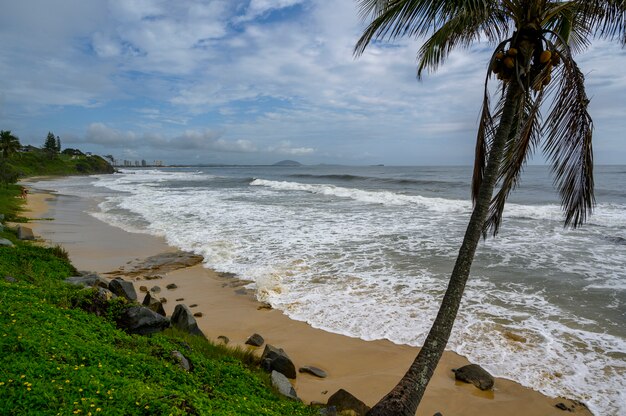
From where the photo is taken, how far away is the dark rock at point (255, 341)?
6938 millimetres

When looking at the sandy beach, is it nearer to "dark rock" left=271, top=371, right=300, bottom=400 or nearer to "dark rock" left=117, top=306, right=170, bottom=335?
"dark rock" left=271, top=371, right=300, bottom=400

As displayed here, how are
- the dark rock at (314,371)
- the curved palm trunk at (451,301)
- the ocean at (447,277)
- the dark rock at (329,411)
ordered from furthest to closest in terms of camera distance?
the ocean at (447,277) < the dark rock at (314,371) < the dark rock at (329,411) < the curved palm trunk at (451,301)

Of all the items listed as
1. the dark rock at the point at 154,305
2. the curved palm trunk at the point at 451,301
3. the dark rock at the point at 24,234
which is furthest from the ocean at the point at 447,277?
the dark rock at the point at 24,234

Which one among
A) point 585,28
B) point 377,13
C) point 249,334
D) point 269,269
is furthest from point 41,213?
point 585,28

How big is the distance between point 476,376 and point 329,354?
2.39 metres

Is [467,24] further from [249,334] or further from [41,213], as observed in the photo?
[41,213]

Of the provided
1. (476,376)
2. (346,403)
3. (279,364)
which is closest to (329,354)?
(279,364)

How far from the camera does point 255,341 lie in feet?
22.8

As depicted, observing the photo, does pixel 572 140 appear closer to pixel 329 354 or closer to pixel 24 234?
pixel 329 354

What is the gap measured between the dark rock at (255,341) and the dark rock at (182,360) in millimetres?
2378

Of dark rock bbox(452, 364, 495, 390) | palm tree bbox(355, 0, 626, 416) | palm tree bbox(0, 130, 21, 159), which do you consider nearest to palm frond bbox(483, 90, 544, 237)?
palm tree bbox(355, 0, 626, 416)

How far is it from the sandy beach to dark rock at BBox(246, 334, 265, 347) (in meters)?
0.15

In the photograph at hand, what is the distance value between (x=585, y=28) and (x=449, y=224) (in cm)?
1500

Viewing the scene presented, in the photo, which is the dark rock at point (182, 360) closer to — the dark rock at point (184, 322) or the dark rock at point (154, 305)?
the dark rock at point (184, 322)
